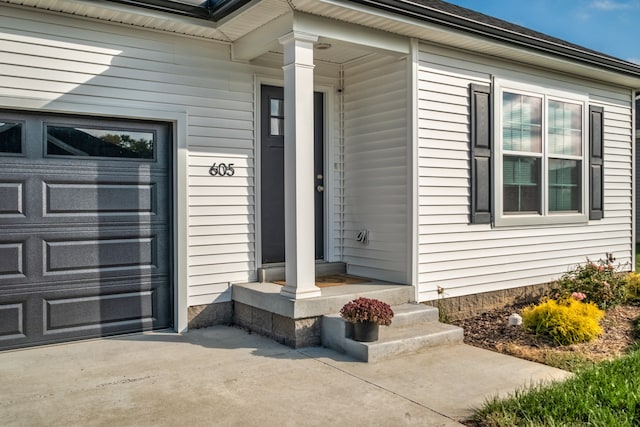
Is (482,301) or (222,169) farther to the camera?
(482,301)

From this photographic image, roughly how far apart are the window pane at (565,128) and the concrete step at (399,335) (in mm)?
3022

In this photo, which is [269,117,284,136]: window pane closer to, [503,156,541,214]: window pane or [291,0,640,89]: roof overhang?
[291,0,640,89]: roof overhang

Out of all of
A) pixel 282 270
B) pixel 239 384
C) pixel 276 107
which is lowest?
pixel 239 384

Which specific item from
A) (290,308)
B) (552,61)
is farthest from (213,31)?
(552,61)

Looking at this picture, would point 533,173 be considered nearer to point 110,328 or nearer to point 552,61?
point 552,61

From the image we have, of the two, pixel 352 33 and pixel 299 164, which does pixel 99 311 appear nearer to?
pixel 299 164

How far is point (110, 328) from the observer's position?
514 centimetres

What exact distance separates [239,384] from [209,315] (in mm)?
1724

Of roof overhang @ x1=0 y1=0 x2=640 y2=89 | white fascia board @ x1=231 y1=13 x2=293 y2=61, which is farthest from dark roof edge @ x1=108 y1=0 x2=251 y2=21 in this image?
white fascia board @ x1=231 y1=13 x2=293 y2=61

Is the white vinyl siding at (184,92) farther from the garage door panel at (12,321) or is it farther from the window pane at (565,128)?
the window pane at (565,128)

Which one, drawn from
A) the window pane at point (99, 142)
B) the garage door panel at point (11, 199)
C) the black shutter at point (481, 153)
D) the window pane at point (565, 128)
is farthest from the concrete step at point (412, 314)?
the garage door panel at point (11, 199)

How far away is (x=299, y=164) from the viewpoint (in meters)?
4.81

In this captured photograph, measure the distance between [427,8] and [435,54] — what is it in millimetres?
758

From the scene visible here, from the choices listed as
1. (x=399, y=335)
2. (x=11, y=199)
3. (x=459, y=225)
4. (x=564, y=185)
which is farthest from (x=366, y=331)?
(x=564, y=185)
